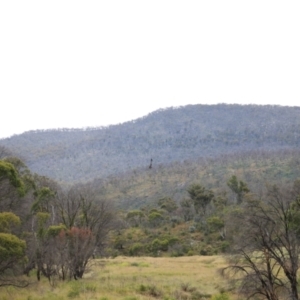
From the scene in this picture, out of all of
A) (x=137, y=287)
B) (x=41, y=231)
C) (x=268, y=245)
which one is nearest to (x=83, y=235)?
(x=41, y=231)

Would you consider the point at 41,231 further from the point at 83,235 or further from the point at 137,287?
the point at 137,287

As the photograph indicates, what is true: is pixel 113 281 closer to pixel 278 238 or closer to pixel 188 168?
pixel 278 238

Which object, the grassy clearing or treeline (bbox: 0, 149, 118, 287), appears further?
treeline (bbox: 0, 149, 118, 287)

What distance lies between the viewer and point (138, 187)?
126250 millimetres

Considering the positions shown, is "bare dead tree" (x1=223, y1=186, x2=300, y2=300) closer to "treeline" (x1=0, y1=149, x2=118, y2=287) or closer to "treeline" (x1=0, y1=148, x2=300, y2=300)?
"treeline" (x1=0, y1=148, x2=300, y2=300)

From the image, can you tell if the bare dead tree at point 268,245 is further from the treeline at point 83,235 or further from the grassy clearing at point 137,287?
the grassy clearing at point 137,287

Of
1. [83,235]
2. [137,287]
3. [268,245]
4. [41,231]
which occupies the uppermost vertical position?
[41,231]

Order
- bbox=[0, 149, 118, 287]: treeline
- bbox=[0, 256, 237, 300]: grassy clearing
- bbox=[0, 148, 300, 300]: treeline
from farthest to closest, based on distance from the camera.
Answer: bbox=[0, 149, 118, 287]: treeline
bbox=[0, 256, 237, 300]: grassy clearing
bbox=[0, 148, 300, 300]: treeline

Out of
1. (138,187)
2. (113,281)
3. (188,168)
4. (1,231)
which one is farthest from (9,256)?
(188,168)

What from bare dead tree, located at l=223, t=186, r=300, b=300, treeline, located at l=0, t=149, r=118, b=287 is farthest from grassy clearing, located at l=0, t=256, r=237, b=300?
bare dead tree, located at l=223, t=186, r=300, b=300

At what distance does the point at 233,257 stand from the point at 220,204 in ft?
161

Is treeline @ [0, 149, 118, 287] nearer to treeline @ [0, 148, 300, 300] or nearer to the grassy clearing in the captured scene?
treeline @ [0, 148, 300, 300]

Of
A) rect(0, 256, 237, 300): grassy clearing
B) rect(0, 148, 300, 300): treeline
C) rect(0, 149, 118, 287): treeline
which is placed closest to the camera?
rect(0, 148, 300, 300): treeline

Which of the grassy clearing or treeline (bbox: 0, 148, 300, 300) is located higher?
treeline (bbox: 0, 148, 300, 300)
